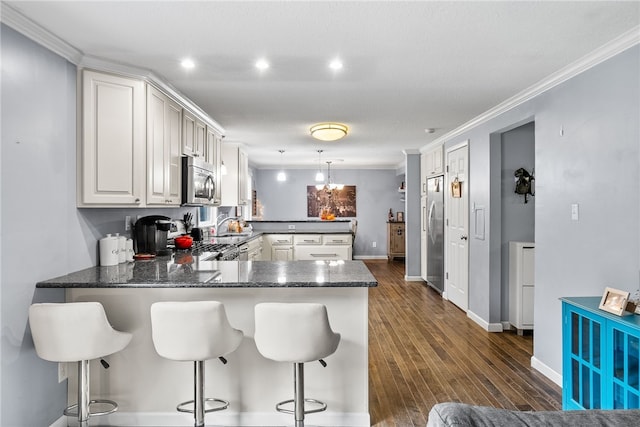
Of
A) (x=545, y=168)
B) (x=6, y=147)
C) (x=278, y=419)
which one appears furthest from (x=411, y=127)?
(x=6, y=147)

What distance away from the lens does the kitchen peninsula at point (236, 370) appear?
255 cm

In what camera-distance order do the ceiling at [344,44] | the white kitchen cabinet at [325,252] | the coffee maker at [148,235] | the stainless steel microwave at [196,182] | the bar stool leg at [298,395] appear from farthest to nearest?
the white kitchen cabinet at [325,252]
the stainless steel microwave at [196,182]
the coffee maker at [148,235]
the bar stool leg at [298,395]
the ceiling at [344,44]

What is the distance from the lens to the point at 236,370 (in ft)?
8.51

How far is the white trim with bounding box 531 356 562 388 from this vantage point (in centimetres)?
313

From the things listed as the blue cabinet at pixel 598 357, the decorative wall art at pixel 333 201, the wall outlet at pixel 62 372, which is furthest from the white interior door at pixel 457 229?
the decorative wall art at pixel 333 201

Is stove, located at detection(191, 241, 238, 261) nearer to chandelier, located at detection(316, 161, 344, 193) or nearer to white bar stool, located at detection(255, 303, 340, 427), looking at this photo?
white bar stool, located at detection(255, 303, 340, 427)

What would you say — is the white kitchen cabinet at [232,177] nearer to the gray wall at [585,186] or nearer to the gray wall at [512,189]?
the gray wall at [512,189]

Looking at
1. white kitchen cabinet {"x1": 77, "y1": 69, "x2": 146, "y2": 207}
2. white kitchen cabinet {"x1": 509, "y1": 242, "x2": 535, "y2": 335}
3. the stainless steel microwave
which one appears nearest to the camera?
white kitchen cabinet {"x1": 77, "y1": 69, "x2": 146, "y2": 207}

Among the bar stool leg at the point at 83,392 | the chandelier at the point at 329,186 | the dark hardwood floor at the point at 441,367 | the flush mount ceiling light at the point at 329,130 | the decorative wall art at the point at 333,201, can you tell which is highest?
the flush mount ceiling light at the point at 329,130

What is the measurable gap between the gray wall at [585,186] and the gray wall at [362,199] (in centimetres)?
655

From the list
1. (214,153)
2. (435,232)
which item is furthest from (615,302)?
(435,232)

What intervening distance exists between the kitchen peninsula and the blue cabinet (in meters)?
1.19

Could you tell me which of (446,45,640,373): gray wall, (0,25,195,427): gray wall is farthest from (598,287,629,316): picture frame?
(0,25,195,427): gray wall

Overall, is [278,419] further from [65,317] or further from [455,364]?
[455,364]
